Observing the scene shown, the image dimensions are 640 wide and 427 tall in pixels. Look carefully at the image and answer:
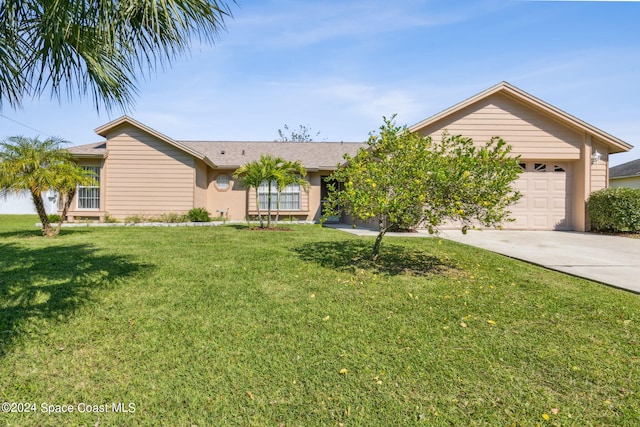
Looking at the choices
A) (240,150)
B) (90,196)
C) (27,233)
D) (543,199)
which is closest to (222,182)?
(240,150)

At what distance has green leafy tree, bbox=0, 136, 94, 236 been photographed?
9.24m

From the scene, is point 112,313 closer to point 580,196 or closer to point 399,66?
point 399,66

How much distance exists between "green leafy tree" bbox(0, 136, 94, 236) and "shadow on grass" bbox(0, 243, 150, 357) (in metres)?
2.64

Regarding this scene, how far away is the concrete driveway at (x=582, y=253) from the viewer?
17.2 ft

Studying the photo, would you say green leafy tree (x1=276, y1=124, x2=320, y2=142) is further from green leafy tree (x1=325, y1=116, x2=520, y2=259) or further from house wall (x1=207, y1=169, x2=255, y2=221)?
green leafy tree (x1=325, y1=116, x2=520, y2=259)

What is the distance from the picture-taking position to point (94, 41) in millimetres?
3453

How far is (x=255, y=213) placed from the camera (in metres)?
16.9

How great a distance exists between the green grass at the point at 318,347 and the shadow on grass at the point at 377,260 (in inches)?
8.2

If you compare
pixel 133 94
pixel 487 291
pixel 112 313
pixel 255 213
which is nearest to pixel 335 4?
pixel 133 94

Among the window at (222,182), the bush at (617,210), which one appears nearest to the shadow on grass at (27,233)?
the window at (222,182)

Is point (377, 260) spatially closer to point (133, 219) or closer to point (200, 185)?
point (200, 185)

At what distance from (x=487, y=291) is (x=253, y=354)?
3.47 metres

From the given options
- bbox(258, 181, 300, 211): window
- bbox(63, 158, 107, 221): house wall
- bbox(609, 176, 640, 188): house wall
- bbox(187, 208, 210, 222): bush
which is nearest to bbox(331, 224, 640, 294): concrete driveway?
bbox(258, 181, 300, 211): window

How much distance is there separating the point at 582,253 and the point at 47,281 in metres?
10.4
